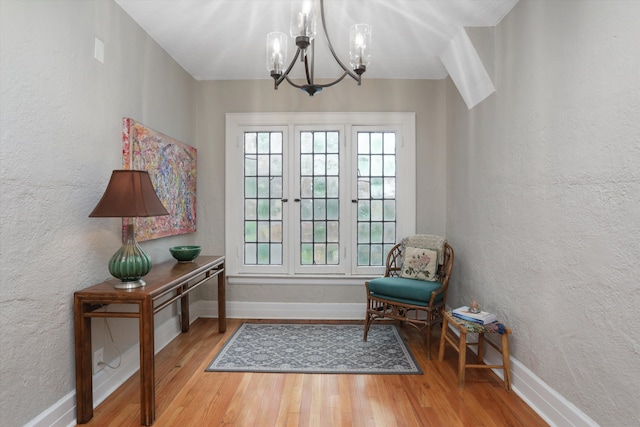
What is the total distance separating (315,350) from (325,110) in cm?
246

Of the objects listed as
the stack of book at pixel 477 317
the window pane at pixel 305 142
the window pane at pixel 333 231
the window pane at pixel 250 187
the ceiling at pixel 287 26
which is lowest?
the stack of book at pixel 477 317

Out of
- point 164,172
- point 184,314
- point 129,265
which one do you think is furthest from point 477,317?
point 164,172

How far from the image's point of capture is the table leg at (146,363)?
203 centimetres

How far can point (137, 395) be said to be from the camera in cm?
240

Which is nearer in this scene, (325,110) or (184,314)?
(184,314)

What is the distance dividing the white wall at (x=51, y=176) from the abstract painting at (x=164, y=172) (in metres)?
0.11

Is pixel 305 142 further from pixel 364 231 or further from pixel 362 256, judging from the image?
pixel 362 256

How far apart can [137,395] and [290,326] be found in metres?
1.61

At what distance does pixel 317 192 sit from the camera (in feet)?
13.3

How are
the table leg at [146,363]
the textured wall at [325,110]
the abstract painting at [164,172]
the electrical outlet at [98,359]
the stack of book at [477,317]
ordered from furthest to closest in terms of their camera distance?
the textured wall at [325,110]
the abstract painting at [164,172]
the stack of book at [477,317]
the electrical outlet at [98,359]
the table leg at [146,363]

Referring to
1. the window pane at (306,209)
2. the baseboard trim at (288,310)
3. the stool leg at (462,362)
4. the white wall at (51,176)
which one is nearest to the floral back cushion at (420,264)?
the baseboard trim at (288,310)

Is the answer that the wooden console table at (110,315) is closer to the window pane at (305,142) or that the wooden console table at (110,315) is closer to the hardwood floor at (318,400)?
the hardwood floor at (318,400)

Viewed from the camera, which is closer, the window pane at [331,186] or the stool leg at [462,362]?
the stool leg at [462,362]

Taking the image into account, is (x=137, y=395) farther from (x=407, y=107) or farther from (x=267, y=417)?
(x=407, y=107)
